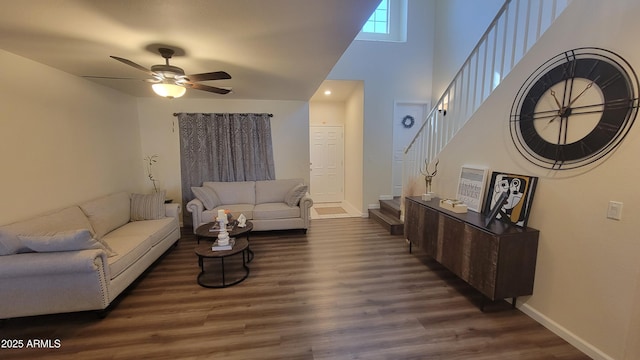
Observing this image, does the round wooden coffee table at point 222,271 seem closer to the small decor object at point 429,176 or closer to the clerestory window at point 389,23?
the small decor object at point 429,176

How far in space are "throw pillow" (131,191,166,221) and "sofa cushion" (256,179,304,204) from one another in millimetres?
1559

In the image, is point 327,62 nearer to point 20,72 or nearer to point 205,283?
point 205,283

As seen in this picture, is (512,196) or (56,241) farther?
(512,196)

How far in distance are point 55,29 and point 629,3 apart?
389 cm

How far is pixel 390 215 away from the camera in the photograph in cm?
488

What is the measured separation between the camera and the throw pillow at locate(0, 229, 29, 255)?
82.9 inches

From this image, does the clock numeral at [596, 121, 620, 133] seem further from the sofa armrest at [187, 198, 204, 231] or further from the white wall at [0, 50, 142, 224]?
the white wall at [0, 50, 142, 224]

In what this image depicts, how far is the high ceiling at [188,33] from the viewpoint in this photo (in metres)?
1.73

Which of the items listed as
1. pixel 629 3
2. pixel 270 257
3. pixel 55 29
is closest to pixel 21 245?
pixel 55 29

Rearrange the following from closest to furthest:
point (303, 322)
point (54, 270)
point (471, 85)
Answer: point (54, 270)
point (303, 322)
point (471, 85)

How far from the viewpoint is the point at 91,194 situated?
3.51 m

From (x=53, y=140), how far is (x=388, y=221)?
4522 mm

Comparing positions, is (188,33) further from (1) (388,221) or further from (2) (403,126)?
(2) (403,126)

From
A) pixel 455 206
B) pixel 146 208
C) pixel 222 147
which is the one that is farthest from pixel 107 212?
pixel 455 206
